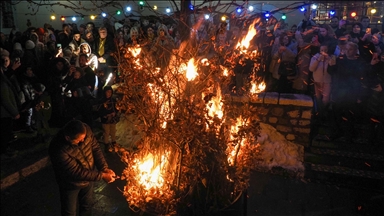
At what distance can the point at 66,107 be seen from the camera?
291 inches

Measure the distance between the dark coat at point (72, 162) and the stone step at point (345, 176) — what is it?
161 inches

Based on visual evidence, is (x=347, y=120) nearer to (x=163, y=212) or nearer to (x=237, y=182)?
(x=237, y=182)

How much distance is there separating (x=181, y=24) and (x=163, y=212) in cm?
239

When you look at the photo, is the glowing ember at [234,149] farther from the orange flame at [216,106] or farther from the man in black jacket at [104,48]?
the man in black jacket at [104,48]

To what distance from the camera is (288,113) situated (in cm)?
686

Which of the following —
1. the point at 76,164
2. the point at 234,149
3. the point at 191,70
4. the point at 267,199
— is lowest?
the point at 267,199

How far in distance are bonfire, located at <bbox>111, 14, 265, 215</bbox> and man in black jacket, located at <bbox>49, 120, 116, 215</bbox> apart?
65 cm

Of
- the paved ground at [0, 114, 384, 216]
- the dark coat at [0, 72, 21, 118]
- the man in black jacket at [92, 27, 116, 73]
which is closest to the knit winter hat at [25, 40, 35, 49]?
the man in black jacket at [92, 27, 116, 73]

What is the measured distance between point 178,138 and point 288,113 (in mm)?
3890

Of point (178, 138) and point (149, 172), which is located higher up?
point (178, 138)

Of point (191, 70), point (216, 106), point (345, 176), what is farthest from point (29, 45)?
point (345, 176)

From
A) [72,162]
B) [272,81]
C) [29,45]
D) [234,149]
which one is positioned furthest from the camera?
[29,45]

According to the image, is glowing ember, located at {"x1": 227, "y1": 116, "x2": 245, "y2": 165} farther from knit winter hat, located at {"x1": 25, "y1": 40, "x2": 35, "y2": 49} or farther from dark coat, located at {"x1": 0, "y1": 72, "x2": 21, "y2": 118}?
knit winter hat, located at {"x1": 25, "y1": 40, "x2": 35, "y2": 49}

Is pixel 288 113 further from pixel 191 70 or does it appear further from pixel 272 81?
pixel 191 70
